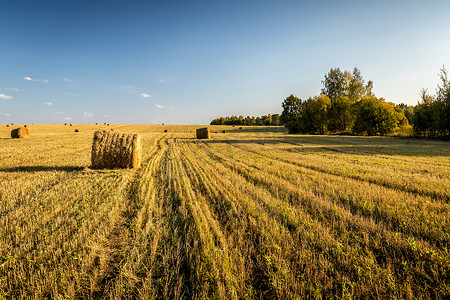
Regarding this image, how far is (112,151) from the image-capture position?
949cm

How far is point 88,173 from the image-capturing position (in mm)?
8477

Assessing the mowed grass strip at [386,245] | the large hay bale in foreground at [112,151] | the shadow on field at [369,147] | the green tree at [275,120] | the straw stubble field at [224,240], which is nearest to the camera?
the straw stubble field at [224,240]

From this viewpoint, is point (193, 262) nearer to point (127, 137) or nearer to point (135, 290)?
point (135, 290)

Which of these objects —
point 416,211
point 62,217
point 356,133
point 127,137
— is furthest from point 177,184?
point 356,133

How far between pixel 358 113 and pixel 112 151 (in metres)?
40.5

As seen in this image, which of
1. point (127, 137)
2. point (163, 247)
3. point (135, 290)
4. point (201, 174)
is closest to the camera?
point (135, 290)

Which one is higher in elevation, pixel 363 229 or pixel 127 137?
pixel 127 137

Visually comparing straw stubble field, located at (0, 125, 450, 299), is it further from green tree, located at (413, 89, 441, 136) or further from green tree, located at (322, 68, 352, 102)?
green tree, located at (322, 68, 352, 102)

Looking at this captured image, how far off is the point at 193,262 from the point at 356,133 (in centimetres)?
4276

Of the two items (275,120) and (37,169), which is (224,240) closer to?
(37,169)

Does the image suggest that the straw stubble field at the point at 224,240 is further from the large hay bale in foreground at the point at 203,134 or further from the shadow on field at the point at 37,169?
the large hay bale in foreground at the point at 203,134

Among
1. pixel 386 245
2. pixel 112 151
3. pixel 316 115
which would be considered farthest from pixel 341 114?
pixel 386 245

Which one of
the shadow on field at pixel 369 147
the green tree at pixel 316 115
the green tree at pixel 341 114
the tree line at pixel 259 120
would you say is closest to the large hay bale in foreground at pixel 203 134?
the shadow on field at pixel 369 147

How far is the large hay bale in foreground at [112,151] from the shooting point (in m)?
9.47
